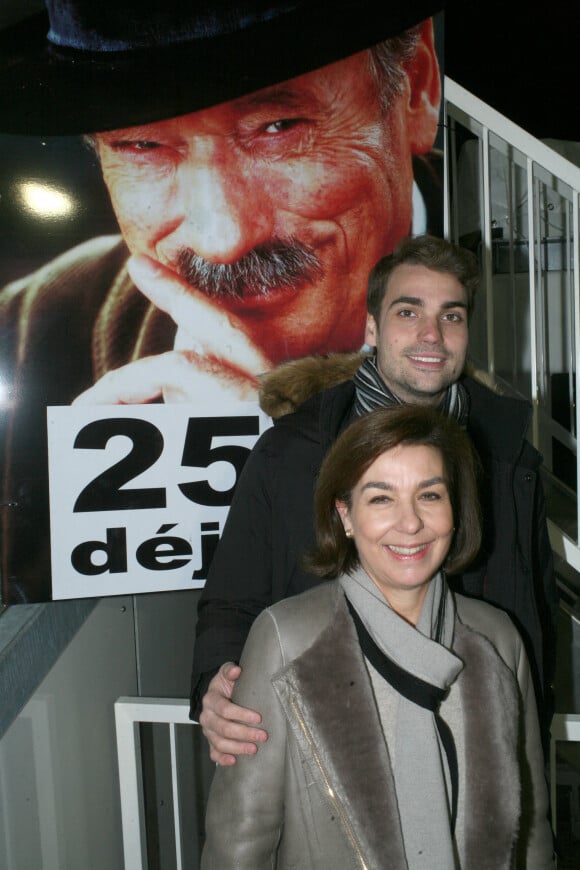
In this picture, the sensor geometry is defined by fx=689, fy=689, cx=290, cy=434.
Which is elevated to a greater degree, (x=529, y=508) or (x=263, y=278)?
(x=263, y=278)

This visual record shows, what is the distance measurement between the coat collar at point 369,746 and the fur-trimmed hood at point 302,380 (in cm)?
67

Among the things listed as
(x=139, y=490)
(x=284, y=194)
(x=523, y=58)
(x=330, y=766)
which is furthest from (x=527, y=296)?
(x=330, y=766)

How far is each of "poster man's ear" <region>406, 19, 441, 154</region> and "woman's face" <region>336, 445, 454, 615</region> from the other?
1153mm

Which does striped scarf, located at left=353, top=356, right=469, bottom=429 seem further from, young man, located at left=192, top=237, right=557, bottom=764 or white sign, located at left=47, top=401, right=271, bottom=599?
white sign, located at left=47, top=401, right=271, bottom=599

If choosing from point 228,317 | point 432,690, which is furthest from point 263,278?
point 432,690

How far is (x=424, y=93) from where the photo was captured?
6.39ft

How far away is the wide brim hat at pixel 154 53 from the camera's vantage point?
1.68 m

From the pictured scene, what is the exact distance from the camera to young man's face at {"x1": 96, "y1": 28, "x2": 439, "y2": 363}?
1.80 meters

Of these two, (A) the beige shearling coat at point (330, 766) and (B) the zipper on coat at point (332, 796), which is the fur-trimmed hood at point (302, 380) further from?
(B) the zipper on coat at point (332, 796)

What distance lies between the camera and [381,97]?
192cm

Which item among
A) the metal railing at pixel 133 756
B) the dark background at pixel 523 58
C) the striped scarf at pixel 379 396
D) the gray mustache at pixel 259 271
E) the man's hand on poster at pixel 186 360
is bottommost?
the metal railing at pixel 133 756

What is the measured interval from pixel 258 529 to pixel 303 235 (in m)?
0.86

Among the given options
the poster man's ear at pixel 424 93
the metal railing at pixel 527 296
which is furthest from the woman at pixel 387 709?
the metal railing at pixel 527 296

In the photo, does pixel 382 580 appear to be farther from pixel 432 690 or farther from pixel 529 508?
pixel 529 508
